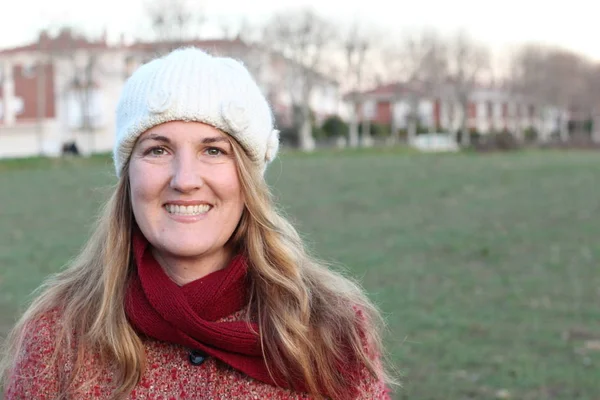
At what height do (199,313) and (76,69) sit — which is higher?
(76,69)

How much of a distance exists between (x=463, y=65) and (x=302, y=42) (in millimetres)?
18683

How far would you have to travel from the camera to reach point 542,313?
328 inches

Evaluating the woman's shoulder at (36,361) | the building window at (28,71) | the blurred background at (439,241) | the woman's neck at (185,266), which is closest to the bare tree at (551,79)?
the blurred background at (439,241)

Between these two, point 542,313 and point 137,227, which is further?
point 542,313

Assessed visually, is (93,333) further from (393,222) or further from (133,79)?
(393,222)

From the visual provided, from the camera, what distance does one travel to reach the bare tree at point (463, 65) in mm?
69381

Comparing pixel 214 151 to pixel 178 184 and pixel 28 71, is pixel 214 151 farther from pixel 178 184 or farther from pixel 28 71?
pixel 28 71

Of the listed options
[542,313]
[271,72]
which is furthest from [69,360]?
[271,72]

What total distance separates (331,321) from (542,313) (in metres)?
6.43

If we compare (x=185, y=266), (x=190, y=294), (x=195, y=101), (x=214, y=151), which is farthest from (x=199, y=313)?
(x=195, y=101)

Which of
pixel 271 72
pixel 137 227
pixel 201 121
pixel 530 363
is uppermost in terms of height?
pixel 271 72

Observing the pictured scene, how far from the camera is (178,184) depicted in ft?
7.38

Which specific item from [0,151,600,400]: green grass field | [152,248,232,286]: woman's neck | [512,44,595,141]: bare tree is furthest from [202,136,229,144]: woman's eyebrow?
Answer: [512,44,595,141]: bare tree

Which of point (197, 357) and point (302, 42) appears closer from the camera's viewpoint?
point (197, 357)
